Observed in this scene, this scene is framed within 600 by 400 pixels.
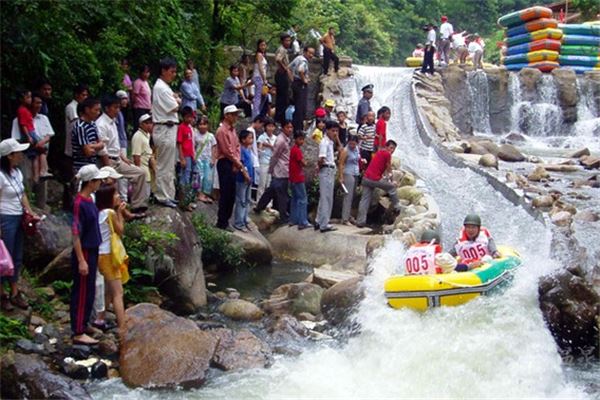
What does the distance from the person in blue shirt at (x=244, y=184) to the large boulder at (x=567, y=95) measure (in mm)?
15610

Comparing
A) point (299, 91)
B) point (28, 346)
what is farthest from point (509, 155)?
point (28, 346)

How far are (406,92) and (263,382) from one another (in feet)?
53.8

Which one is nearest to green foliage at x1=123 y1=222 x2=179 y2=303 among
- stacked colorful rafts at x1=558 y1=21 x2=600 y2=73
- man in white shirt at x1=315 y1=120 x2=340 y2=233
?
man in white shirt at x1=315 y1=120 x2=340 y2=233

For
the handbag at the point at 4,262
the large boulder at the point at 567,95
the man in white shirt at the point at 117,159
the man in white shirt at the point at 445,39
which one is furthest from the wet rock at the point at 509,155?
the handbag at the point at 4,262

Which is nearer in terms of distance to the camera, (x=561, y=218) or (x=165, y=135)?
(x=165, y=135)

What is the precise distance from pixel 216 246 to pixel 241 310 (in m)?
1.75

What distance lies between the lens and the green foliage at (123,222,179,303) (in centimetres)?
830

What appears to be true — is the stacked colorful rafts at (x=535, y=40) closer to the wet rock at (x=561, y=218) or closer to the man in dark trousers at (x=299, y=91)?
the man in dark trousers at (x=299, y=91)

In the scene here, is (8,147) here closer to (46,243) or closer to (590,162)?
(46,243)

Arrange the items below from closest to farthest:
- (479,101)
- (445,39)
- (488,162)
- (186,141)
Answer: (186,141) < (488,162) < (479,101) < (445,39)

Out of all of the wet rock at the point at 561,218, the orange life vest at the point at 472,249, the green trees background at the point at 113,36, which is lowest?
the wet rock at the point at 561,218

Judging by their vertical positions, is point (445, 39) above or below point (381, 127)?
above

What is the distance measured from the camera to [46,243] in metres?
8.02

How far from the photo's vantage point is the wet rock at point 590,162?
17672 mm
